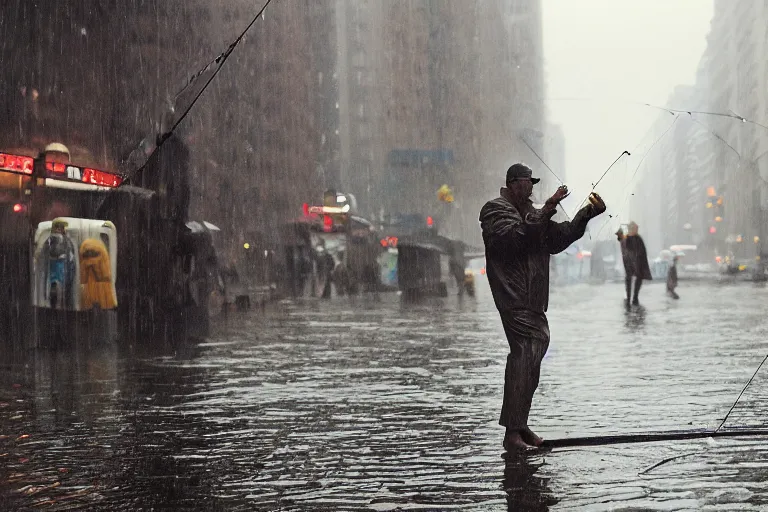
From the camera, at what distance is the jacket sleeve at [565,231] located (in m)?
7.17

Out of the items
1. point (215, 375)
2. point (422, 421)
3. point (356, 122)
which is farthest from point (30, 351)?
point (356, 122)

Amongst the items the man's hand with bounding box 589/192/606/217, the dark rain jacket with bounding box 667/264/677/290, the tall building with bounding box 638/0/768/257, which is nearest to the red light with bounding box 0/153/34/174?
the man's hand with bounding box 589/192/606/217

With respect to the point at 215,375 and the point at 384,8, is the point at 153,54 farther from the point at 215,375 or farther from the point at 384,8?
the point at 384,8

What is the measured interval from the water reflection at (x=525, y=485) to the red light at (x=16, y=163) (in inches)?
444

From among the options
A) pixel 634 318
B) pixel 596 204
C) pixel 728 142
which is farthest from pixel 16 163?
pixel 728 142

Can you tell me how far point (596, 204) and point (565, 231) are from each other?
0.76ft

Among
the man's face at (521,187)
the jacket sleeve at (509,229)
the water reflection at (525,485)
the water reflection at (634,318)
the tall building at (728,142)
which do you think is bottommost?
the water reflection at (525,485)

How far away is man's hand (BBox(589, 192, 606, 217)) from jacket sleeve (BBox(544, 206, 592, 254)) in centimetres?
3

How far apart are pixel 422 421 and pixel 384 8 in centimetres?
12093

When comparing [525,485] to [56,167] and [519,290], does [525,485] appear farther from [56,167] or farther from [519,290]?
[56,167]

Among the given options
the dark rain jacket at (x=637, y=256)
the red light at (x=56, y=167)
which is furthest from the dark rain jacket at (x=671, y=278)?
the red light at (x=56, y=167)

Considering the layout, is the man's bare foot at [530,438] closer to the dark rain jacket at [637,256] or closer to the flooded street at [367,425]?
the flooded street at [367,425]

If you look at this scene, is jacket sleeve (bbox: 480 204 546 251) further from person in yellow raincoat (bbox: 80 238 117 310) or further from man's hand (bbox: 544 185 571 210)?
person in yellow raincoat (bbox: 80 238 117 310)

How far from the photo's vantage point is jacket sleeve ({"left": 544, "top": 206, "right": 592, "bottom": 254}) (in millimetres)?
7172
